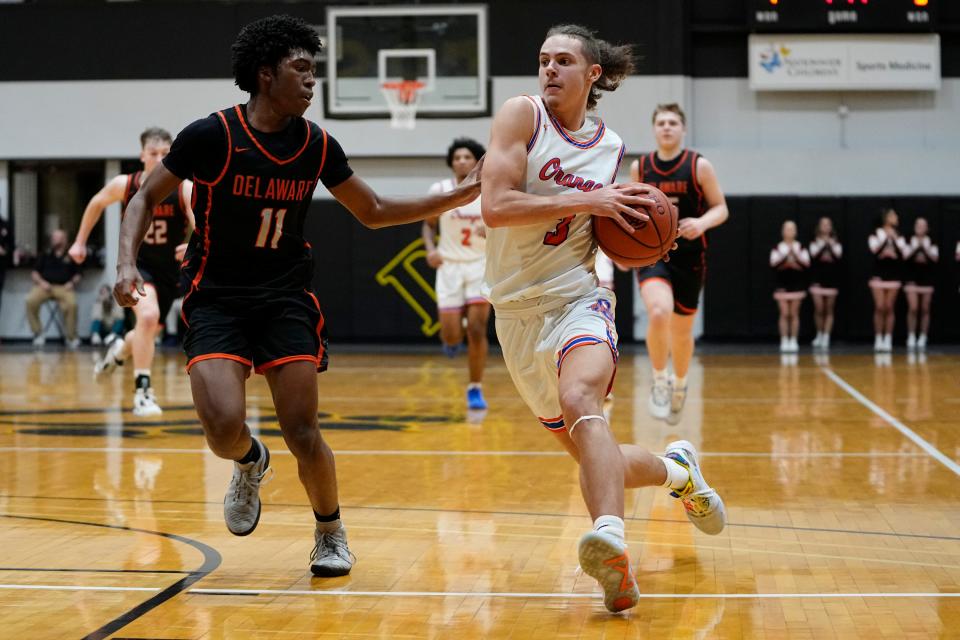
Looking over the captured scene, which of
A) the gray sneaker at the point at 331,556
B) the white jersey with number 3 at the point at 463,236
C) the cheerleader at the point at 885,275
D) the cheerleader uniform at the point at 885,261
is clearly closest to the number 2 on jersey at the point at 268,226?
the gray sneaker at the point at 331,556

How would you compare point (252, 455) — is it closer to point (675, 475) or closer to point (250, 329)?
point (250, 329)

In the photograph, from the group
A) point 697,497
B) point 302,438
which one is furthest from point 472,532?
point 302,438

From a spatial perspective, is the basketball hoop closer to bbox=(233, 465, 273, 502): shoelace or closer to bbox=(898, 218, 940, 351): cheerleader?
bbox=(898, 218, 940, 351): cheerleader

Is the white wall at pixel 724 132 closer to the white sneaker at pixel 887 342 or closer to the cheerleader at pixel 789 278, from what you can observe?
the cheerleader at pixel 789 278

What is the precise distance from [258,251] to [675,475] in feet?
5.29

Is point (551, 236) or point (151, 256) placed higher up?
point (551, 236)

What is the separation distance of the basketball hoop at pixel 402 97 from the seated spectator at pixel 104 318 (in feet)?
15.8

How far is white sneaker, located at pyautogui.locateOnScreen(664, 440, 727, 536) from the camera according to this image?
4.33 metres

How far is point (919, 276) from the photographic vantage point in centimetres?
1712

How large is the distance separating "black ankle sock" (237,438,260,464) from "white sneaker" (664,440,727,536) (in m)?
1.43

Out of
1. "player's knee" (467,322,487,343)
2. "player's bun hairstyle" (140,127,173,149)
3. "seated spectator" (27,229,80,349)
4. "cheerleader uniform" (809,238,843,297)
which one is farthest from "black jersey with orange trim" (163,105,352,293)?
"seated spectator" (27,229,80,349)

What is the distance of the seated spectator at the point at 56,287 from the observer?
17.5m

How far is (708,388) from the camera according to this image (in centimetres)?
1096

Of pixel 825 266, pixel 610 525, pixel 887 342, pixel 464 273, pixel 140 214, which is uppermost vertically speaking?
pixel 140 214
